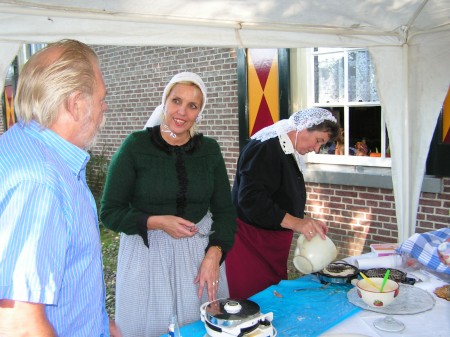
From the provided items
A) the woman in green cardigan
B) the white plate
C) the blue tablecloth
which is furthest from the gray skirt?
the white plate

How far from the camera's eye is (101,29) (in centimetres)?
208

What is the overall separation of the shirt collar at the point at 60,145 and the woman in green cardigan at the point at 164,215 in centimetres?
92

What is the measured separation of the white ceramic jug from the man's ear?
1.33 meters

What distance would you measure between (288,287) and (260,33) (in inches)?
55.3

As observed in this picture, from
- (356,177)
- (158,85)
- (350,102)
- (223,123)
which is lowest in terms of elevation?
(356,177)

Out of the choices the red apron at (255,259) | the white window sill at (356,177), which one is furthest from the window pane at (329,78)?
the red apron at (255,259)

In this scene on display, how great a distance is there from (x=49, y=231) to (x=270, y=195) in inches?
73.9

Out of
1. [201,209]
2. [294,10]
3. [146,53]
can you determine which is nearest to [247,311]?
[201,209]

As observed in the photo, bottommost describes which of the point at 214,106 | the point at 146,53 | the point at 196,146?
Answer: the point at 196,146

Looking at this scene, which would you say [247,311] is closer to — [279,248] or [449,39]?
[279,248]

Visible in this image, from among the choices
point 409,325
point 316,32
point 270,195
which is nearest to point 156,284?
point 270,195

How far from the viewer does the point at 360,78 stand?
14.8ft

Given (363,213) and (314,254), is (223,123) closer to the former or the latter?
(363,213)

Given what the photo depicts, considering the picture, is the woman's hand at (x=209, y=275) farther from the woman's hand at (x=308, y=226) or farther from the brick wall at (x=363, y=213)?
the brick wall at (x=363, y=213)
